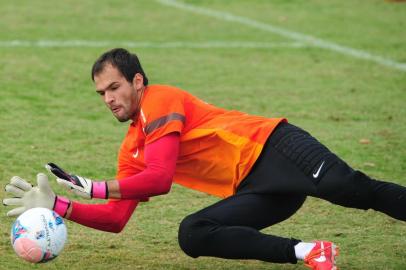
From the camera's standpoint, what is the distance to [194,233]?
5750 millimetres

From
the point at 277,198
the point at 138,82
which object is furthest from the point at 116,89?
the point at 277,198

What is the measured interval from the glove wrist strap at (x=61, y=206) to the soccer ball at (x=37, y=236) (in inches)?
7.6

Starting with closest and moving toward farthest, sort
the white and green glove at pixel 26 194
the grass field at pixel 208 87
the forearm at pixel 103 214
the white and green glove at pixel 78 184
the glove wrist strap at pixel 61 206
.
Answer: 1. the white and green glove at pixel 78 184
2. the white and green glove at pixel 26 194
3. the glove wrist strap at pixel 61 206
4. the forearm at pixel 103 214
5. the grass field at pixel 208 87

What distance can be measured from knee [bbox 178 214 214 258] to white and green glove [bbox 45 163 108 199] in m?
0.51

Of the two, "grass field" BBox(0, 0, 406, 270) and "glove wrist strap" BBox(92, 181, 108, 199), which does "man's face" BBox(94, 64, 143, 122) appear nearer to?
"glove wrist strap" BBox(92, 181, 108, 199)

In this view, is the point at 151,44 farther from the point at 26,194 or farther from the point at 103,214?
the point at 26,194

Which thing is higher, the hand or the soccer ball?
the hand

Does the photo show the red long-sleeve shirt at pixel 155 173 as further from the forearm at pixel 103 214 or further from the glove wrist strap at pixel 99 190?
the forearm at pixel 103 214

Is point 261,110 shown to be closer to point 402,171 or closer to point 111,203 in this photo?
point 402,171

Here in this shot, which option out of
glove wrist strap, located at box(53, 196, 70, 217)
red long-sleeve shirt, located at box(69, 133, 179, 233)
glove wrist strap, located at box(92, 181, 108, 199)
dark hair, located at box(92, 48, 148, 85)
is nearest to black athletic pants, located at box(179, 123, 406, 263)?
red long-sleeve shirt, located at box(69, 133, 179, 233)

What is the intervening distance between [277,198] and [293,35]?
30.3 feet

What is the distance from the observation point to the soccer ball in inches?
223

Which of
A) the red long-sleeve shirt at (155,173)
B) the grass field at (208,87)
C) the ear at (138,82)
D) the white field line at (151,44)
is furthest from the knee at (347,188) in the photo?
the white field line at (151,44)

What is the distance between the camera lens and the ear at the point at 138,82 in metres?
6.03
